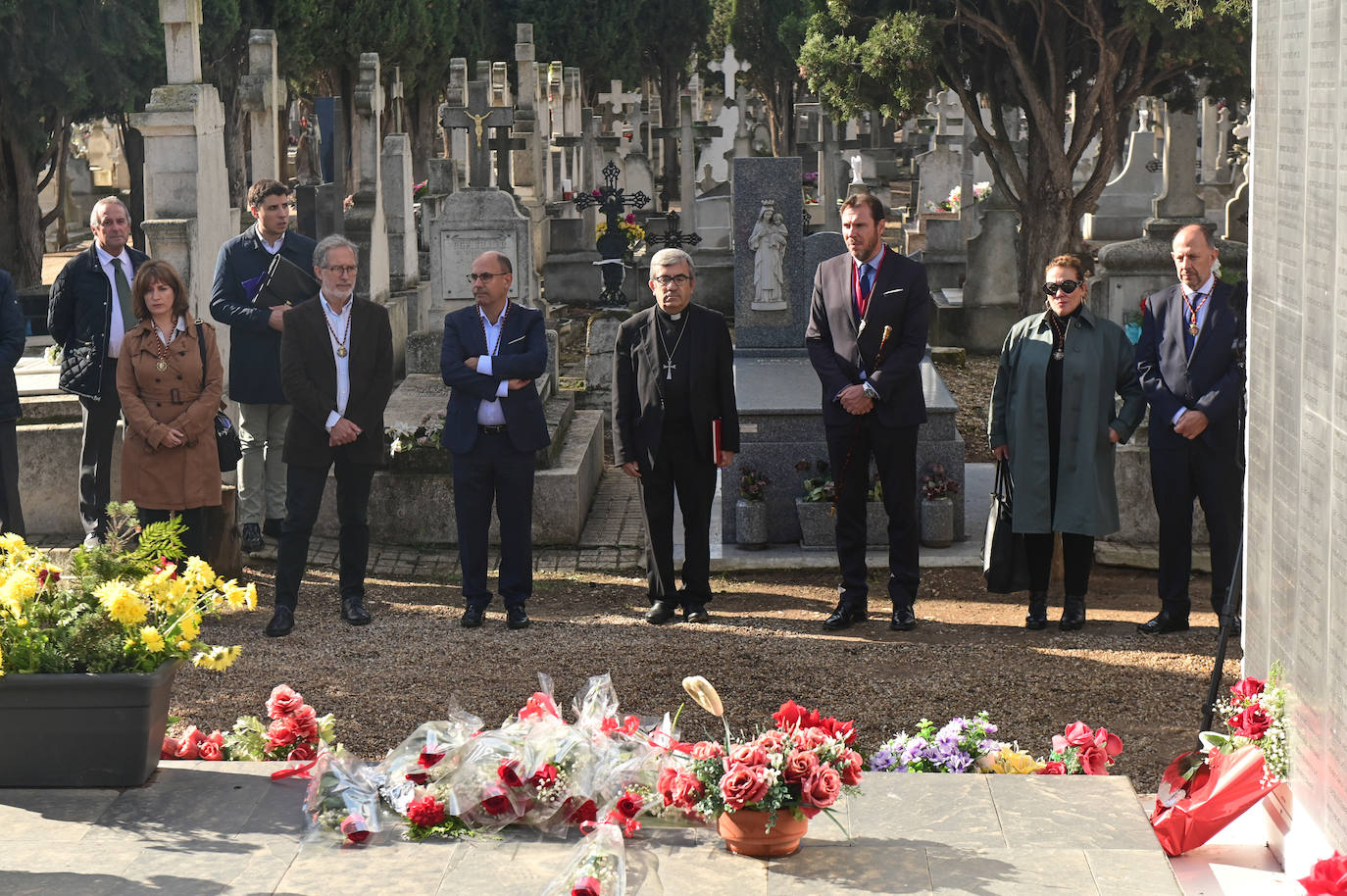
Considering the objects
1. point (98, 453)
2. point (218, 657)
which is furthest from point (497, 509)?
point (218, 657)

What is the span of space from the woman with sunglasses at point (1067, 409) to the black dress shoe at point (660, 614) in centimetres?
171

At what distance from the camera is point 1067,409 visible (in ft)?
25.6

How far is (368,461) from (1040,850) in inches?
172

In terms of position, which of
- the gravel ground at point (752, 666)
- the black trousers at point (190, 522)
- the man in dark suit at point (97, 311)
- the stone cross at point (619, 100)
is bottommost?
the gravel ground at point (752, 666)

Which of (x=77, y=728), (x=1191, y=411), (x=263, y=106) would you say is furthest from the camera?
(x=263, y=106)

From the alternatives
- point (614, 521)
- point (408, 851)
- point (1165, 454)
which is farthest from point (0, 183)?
point (408, 851)

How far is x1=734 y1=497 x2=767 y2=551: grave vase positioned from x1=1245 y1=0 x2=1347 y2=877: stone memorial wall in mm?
4489

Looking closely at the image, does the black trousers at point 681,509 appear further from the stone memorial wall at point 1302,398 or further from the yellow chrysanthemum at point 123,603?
the yellow chrysanthemum at point 123,603

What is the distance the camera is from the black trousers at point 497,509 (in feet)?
26.0

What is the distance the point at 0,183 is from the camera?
2255 cm

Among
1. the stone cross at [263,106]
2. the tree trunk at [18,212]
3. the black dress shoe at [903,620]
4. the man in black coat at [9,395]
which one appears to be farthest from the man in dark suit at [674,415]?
the tree trunk at [18,212]

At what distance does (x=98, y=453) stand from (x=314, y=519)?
5.13 feet

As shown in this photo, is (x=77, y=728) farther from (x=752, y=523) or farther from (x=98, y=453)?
(x=752, y=523)

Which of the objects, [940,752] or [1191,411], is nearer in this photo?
[940,752]
